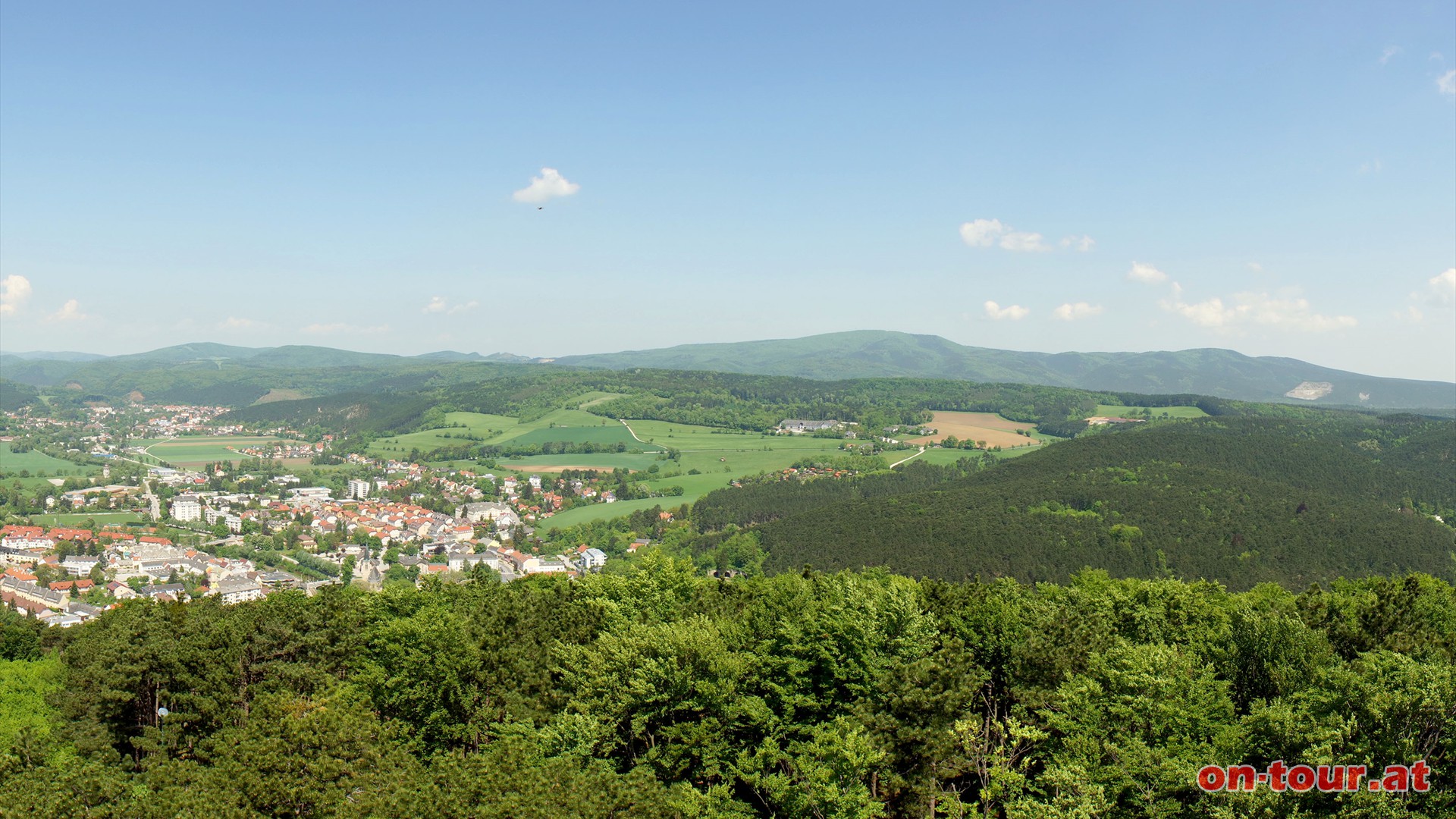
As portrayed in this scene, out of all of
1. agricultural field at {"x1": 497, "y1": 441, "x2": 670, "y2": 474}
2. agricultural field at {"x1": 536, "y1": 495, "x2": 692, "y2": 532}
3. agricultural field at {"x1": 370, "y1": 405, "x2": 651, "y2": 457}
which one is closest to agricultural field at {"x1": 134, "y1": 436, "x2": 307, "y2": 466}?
agricultural field at {"x1": 370, "y1": 405, "x2": 651, "y2": 457}

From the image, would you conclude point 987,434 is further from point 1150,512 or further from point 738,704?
point 738,704

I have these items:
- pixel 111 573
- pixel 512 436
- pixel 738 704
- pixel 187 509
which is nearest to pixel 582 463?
pixel 512 436

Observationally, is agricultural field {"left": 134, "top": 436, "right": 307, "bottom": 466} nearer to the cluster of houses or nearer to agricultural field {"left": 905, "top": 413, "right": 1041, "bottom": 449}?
the cluster of houses

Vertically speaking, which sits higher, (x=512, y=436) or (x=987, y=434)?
(x=987, y=434)

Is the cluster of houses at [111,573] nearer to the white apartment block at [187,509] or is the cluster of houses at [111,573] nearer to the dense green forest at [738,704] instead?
the white apartment block at [187,509]

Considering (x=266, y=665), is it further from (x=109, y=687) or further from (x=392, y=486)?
(x=392, y=486)

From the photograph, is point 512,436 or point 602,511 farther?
point 512,436
